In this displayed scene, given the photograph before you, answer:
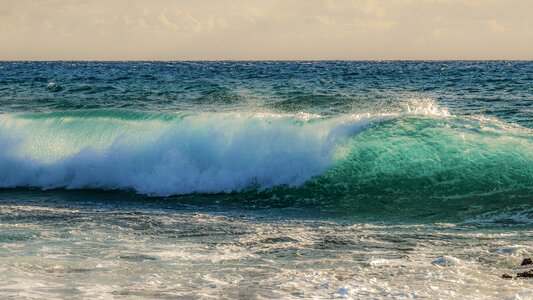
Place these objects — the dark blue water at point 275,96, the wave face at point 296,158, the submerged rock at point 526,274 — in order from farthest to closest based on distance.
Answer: the dark blue water at point 275,96 < the wave face at point 296,158 < the submerged rock at point 526,274

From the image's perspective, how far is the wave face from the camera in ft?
41.2

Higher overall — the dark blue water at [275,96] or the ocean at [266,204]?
the dark blue water at [275,96]

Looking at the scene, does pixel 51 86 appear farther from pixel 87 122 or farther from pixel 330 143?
pixel 330 143

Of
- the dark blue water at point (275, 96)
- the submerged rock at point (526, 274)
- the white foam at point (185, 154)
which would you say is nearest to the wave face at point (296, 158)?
the white foam at point (185, 154)

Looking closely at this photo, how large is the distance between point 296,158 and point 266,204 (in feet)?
6.43

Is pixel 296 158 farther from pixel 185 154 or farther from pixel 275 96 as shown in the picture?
pixel 275 96

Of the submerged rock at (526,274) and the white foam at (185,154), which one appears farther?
the white foam at (185,154)

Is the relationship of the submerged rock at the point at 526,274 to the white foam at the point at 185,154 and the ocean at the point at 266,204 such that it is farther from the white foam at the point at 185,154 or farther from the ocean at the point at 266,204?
the white foam at the point at 185,154

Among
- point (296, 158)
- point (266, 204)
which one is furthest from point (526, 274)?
point (296, 158)

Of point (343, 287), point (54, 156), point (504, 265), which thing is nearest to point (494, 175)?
point (504, 265)

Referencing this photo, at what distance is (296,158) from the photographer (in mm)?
13344

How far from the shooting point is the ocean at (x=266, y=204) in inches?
251

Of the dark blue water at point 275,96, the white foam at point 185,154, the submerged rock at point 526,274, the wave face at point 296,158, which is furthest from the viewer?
the dark blue water at point 275,96

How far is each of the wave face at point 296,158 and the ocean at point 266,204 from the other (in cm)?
4
